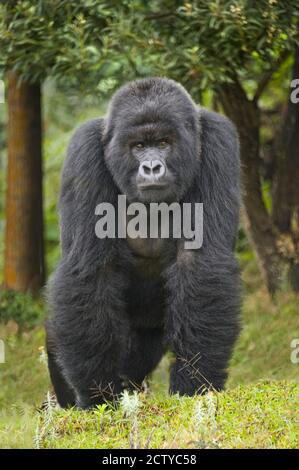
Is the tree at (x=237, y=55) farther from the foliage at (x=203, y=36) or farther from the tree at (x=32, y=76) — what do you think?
the tree at (x=32, y=76)

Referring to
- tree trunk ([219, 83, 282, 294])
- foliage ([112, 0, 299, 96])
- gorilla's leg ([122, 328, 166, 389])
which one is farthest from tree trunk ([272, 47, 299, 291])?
gorilla's leg ([122, 328, 166, 389])

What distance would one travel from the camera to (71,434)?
4.22 metres

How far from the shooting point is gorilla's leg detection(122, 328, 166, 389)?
557cm

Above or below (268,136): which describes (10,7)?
above

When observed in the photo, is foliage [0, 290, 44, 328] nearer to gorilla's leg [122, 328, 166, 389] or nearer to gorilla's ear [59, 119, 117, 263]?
gorilla's leg [122, 328, 166, 389]

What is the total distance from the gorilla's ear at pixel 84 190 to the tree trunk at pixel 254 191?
259 cm

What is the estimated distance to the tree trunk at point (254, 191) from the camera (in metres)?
7.68

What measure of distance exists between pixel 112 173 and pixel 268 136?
4.38m

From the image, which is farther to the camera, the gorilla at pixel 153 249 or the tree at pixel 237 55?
→ the tree at pixel 237 55

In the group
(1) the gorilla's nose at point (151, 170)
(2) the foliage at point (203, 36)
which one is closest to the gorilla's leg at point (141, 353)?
(1) the gorilla's nose at point (151, 170)

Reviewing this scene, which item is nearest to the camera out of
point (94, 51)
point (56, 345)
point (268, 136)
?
point (56, 345)

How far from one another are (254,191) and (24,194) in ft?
6.10
